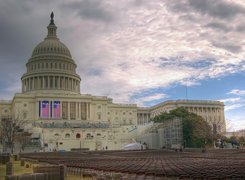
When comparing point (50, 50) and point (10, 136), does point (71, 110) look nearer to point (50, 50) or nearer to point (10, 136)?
point (50, 50)

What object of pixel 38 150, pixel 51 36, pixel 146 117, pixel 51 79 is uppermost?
pixel 51 36

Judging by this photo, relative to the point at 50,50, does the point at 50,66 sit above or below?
below

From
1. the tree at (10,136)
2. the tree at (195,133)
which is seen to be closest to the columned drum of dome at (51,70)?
the tree at (10,136)

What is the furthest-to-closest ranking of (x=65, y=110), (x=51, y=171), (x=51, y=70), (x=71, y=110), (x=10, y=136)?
(x=51, y=70), (x=71, y=110), (x=65, y=110), (x=10, y=136), (x=51, y=171)

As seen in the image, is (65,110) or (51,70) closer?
(65,110)

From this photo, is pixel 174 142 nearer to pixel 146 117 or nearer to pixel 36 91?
pixel 36 91

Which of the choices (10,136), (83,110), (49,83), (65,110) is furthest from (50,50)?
(10,136)

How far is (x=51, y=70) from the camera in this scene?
150 metres

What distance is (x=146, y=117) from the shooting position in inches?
7092

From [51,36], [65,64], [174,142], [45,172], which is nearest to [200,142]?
[174,142]

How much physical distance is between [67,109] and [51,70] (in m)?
21.1

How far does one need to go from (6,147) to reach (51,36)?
96.2 meters

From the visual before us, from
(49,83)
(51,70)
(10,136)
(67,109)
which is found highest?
(51,70)

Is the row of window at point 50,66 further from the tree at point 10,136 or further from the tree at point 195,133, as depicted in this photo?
the tree at point 195,133
